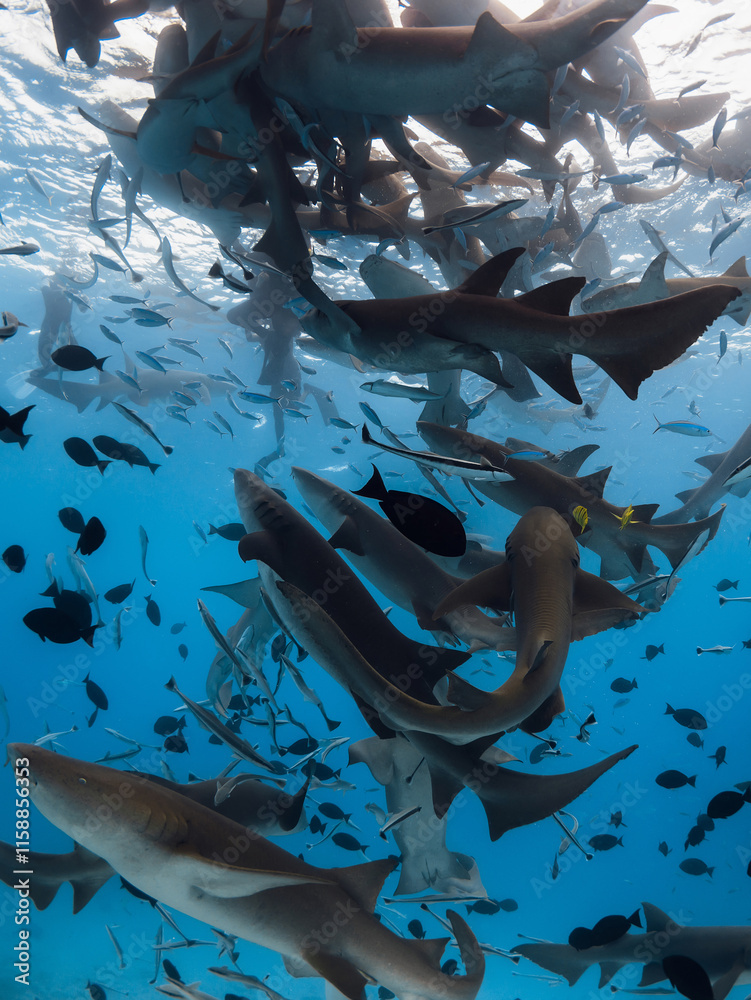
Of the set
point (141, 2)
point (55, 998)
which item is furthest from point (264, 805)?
point (55, 998)

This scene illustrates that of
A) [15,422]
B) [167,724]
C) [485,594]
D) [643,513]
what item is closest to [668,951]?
[643,513]

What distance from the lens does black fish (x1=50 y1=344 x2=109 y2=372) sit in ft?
17.4

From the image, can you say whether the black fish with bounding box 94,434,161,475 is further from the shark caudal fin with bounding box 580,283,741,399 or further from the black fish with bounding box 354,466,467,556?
the shark caudal fin with bounding box 580,283,741,399

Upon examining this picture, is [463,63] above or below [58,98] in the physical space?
below

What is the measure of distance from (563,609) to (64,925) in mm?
37156

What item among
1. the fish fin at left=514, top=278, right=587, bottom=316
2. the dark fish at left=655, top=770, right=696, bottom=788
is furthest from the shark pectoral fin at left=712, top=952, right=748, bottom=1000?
the fish fin at left=514, top=278, right=587, bottom=316

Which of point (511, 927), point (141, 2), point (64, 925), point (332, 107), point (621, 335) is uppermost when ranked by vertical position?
point (141, 2)

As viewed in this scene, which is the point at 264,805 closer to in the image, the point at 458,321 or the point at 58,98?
the point at 458,321

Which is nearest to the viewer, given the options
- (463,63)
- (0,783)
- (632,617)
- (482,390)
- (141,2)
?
(632,617)

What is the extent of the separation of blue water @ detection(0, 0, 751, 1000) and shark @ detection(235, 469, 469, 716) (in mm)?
7152

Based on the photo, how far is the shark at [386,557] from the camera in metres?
4.42

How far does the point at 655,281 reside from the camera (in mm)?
4848

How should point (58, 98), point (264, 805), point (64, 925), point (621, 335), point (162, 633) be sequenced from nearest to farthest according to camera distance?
1. point (621, 335)
2. point (264, 805)
3. point (58, 98)
4. point (64, 925)
5. point (162, 633)

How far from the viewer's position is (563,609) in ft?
10.6
